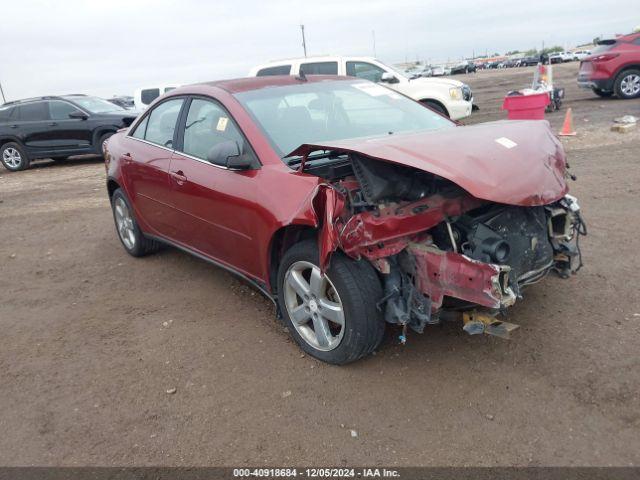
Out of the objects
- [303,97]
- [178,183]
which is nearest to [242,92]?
[303,97]

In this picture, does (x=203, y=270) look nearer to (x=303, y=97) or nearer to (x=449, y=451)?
(x=303, y=97)

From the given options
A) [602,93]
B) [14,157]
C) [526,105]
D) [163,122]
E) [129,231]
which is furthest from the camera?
[602,93]

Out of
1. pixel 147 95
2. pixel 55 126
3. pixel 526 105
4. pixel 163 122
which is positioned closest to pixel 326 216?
pixel 163 122

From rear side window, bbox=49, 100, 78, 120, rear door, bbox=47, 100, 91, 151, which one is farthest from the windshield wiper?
rear side window, bbox=49, 100, 78, 120

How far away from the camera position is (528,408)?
2.72 meters

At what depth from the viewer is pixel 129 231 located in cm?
550

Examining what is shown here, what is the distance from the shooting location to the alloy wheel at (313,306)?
3.09m

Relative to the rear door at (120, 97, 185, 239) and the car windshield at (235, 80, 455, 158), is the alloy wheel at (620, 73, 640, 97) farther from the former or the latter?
the rear door at (120, 97, 185, 239)

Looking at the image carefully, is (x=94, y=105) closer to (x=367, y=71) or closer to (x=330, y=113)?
(x=367, y=71)

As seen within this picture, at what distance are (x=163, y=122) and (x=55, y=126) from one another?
33.3ft

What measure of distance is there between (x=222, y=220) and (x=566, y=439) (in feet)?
8.13


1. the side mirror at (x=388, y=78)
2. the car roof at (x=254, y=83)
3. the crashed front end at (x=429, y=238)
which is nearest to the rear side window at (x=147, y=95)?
the side mirror at (x=388, y=78)

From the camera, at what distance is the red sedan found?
279cm

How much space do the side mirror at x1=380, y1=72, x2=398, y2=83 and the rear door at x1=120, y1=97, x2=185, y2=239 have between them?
7.54 meters
